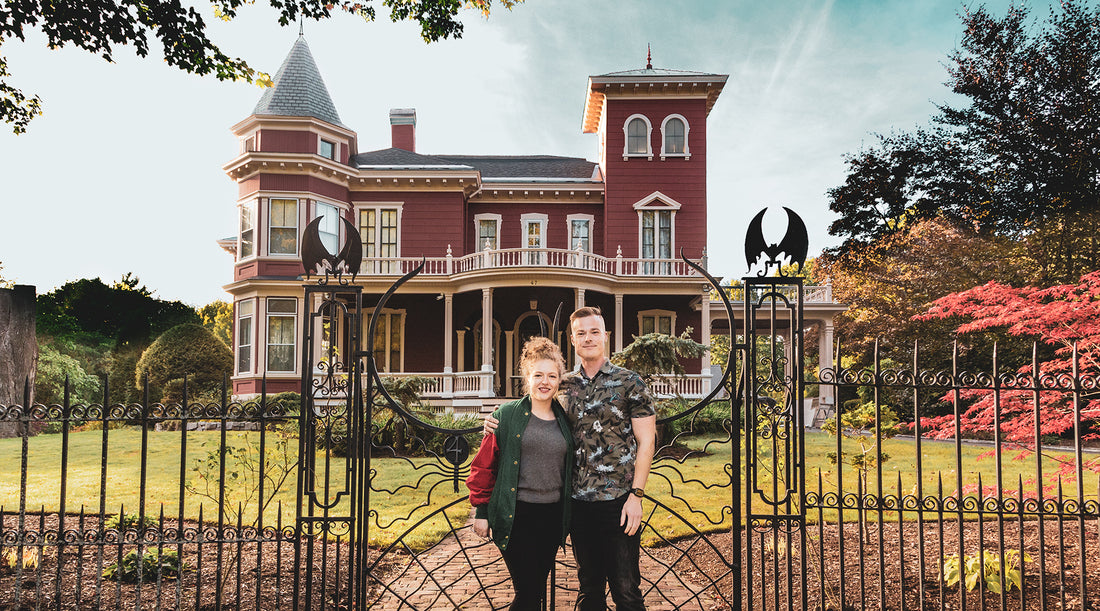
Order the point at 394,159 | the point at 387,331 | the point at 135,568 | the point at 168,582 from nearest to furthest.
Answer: the point at 135,568
the point at 168,582
the point at 387,331
the point at 394,159

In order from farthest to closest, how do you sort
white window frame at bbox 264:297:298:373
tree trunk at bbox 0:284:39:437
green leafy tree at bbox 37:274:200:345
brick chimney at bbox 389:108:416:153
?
green leafy tree at bbox 37:274:200:345, brick chimney at bbox 389:108:416:153, white window frame at bbox 264:297:298:373, tree trunk at bbox 0:284:39:437

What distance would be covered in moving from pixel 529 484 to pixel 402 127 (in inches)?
899

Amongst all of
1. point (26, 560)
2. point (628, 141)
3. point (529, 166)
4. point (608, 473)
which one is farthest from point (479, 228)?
point (608, 473)

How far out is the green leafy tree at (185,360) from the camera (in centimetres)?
2144

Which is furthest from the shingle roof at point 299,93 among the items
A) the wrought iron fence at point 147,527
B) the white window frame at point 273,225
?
the wrought iron fence at point 147,527

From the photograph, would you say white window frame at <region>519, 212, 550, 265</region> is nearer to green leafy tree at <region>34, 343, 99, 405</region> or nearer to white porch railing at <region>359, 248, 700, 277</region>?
white porch railing at <region>359, 248, 700, 277</region>

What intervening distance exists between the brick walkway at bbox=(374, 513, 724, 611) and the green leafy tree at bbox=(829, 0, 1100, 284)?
44.9ft

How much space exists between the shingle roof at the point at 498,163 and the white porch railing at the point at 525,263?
304 cm

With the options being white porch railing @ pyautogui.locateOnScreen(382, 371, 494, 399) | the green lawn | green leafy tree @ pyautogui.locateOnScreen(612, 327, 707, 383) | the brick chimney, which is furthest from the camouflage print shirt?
the brick chimney

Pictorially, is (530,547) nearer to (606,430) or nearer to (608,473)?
(608,473)

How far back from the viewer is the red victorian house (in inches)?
789

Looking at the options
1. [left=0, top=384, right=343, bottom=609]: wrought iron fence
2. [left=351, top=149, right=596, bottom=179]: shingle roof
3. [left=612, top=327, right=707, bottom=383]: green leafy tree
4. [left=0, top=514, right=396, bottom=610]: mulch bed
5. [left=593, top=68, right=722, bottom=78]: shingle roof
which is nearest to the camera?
[left=0, top=384, right=343, bottom=609]: wrought iron fence

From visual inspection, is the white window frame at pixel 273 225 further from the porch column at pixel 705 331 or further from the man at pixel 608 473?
the man at pixel 608 473

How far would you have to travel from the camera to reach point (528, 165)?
2450 centimetres
